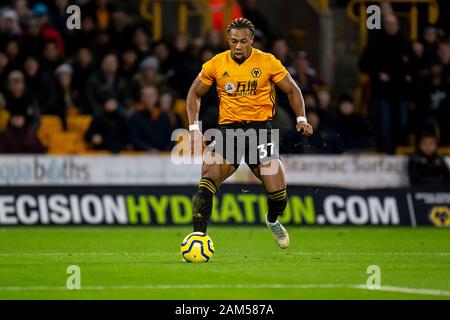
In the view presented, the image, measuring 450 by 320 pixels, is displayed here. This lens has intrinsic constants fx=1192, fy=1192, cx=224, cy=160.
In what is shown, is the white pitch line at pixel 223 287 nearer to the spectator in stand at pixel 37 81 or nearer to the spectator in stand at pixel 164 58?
the spectator in stand at pixel 37 81

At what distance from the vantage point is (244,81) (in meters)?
13.7

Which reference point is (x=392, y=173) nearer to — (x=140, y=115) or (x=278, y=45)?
(x=278, y=45)

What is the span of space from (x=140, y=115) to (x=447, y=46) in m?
6.43

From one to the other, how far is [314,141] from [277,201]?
7.38 meters

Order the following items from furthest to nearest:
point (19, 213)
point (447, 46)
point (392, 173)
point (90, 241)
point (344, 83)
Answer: point (344, 83) < point (447, 46) < point (392, 173) < point (19, 213) < point (90, 241)

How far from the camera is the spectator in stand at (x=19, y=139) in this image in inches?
832

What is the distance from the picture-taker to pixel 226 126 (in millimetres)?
13867

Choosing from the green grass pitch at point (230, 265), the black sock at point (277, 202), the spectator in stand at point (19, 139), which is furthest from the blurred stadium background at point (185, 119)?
the black sock at point (277, 202)

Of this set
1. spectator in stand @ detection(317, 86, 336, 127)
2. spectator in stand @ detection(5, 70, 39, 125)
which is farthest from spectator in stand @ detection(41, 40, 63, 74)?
spectator in stand @ detection(317, 86, 336, 127)

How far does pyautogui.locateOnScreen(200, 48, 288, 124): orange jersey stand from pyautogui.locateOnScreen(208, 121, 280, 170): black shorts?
113 mm

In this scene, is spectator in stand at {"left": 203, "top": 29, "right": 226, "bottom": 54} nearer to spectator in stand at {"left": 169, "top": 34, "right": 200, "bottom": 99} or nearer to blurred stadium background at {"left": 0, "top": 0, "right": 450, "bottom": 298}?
blurred stadium background at {"left": 0, "top": 0, "right": 450, "bottom": 298}

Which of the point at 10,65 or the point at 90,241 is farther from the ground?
the point at 10,65
